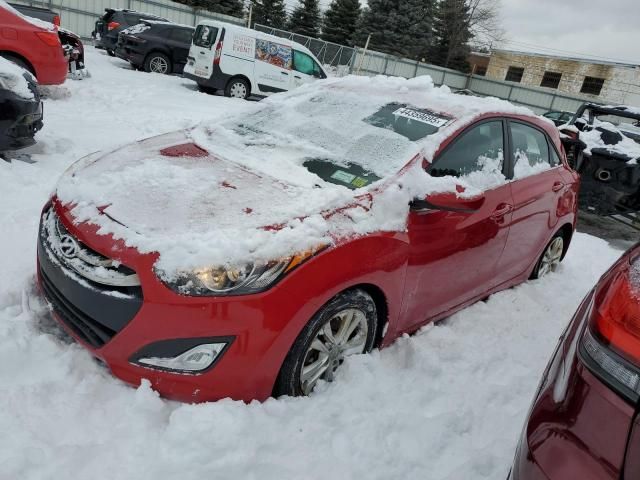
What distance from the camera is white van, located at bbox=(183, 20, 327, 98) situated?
40.5ft

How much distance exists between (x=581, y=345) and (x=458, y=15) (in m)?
45.8

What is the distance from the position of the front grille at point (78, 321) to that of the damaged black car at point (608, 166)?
6.66m

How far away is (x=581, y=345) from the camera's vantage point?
150 centimetres

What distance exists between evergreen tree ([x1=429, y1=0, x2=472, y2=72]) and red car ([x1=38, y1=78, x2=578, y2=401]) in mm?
41896

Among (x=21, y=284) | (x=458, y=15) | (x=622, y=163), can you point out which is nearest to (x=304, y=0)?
(x=458, y=15)

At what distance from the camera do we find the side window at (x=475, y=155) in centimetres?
311

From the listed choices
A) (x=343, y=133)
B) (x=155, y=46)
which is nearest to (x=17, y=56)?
(x=343, y=133)

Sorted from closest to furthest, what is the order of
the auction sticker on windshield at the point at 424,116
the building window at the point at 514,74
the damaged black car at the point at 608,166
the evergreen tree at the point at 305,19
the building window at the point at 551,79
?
the auction sticker on windshield at the point at 424,116
the damaged black car at the point at 608,166
the building window at the point at 551,79
the evergreen tree at the point at 305,19
the building window at the point at 514,74

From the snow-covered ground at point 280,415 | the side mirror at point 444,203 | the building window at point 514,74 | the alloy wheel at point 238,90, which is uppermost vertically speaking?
the building window at point 514,74

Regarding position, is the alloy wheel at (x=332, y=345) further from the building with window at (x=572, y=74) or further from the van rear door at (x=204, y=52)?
the building with window at (x=572, y=74)

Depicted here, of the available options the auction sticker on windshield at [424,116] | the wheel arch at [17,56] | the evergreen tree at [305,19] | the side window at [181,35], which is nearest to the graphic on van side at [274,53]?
the side window at [181,35]

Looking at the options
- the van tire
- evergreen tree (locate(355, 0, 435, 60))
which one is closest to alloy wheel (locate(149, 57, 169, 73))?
the van tire

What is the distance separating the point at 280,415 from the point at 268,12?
1571 inches

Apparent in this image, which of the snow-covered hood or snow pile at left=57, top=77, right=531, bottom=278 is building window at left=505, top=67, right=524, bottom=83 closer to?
snow pile at left=57, top=77, right=531, bottom=278
